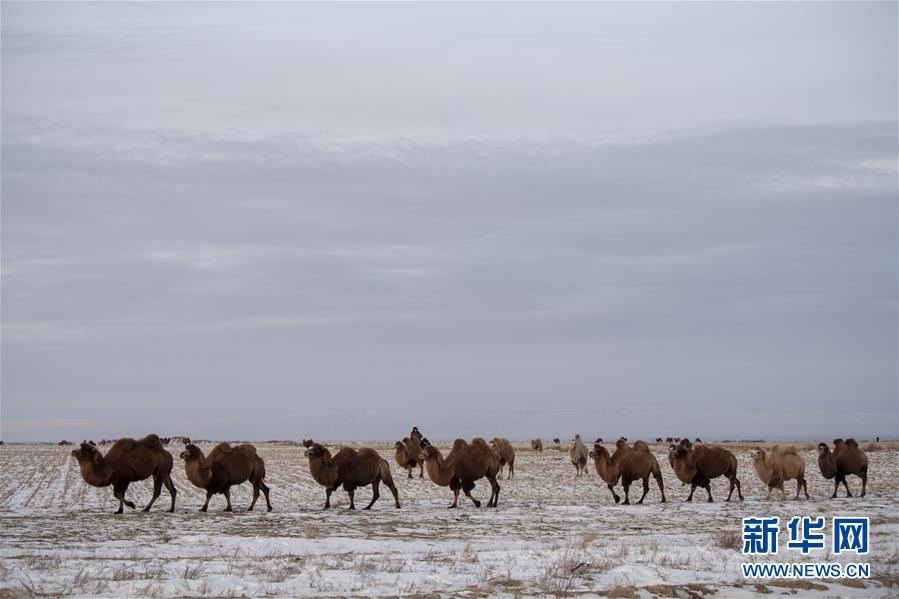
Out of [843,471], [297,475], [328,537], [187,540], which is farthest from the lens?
[297,475]

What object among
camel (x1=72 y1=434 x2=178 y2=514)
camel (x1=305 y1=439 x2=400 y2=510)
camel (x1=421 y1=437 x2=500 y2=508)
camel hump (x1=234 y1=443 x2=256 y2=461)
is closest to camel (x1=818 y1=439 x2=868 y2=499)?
camel (x1=421 y1=437 x2=500 y2=508)

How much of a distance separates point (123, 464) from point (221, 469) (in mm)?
2181

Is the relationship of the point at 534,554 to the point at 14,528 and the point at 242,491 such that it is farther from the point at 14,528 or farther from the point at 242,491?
the point at 242,491

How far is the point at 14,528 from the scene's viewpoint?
655 inches

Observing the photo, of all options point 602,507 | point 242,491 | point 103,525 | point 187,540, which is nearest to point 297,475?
point 242,491

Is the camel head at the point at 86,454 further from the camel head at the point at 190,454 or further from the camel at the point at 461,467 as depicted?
the camel at the point at 461,467

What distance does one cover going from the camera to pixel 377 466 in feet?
75.5

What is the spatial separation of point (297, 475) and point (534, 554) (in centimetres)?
2461

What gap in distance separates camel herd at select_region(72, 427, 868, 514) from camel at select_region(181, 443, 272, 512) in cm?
2

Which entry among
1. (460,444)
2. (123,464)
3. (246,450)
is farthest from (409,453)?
(123,464)

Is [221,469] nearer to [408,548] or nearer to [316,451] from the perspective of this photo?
[316,451]

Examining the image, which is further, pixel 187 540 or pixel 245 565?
pixel 187 540

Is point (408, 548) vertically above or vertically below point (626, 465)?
below

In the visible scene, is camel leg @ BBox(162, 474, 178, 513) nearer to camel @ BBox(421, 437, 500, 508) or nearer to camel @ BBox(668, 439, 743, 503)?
camel @ BBox(421, 437, 500, 508)
